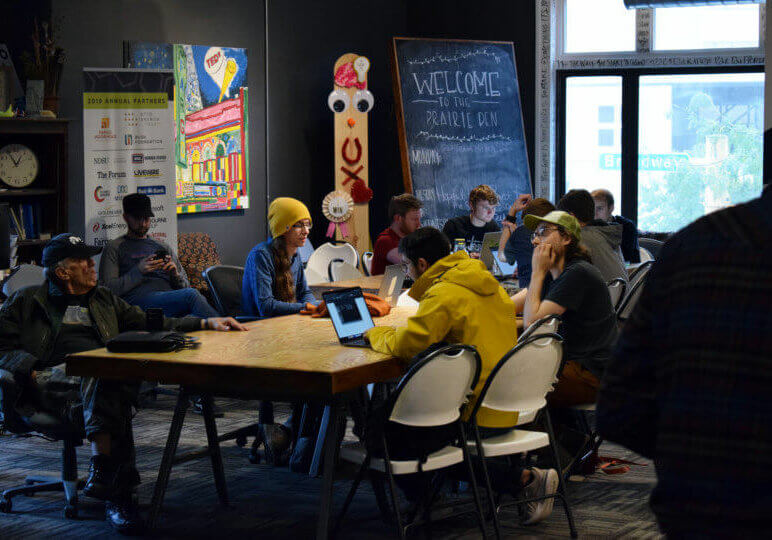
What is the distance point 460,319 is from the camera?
3.80 m

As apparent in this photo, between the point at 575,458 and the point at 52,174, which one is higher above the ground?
the point at 52,174

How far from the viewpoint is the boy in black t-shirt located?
4508 millimetres

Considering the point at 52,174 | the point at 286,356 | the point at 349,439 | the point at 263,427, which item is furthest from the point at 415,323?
the point at 52,174

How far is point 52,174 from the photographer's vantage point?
6.81 m

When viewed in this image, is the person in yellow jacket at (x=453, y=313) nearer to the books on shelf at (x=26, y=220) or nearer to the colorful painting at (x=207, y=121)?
the books on shelf at (x=26, y=220)

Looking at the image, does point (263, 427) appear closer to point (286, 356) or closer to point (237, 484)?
point (237, 484)

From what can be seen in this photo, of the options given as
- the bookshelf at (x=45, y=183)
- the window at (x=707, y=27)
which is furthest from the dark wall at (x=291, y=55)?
the window at (x=707, y=27)

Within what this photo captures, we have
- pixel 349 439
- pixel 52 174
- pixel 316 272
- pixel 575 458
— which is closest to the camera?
pixel 575 458

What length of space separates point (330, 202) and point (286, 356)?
19.3 ft

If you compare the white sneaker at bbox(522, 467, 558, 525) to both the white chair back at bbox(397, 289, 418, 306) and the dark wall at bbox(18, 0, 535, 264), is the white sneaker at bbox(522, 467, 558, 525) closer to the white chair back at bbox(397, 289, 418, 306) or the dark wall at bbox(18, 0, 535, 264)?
the white chair back at bbox(397, 289, 418, 306)

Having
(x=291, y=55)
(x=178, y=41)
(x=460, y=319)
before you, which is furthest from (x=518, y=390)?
(x=291, y=55)

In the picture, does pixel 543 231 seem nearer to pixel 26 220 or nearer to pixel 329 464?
pixel 329 464

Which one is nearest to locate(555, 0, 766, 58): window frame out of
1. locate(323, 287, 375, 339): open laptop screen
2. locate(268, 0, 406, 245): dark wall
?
locate(268, 0, 406, 245): dark wall

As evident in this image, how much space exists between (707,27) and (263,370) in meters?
8.07
